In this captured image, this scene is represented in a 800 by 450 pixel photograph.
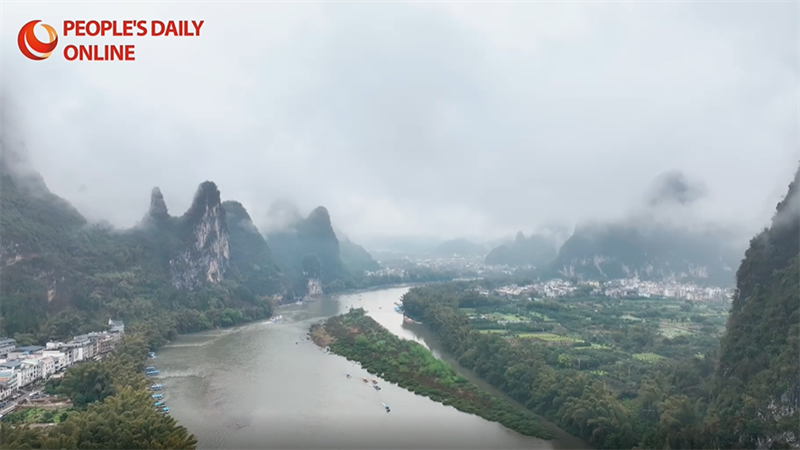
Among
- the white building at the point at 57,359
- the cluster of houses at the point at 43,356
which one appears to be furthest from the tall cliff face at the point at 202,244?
the white building at the point at 57,359

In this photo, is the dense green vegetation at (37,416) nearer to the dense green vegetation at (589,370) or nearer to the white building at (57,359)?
the white building at (57,359)

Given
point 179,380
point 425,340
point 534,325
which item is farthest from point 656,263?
point 179,380

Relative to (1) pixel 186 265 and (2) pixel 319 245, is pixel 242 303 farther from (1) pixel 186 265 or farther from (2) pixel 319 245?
(2) pixel 319 245

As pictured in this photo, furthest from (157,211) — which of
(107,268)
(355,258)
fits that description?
(355,258)

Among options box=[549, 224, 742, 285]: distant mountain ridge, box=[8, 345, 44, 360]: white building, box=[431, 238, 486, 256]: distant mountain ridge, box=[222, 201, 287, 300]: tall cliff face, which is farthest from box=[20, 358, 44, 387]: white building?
box=[431, 238, 486, 256]: distant mountain ridge

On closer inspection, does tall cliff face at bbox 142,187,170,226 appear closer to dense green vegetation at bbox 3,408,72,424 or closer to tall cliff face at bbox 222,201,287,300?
tall cliff face at bbox 222,201,287,300
